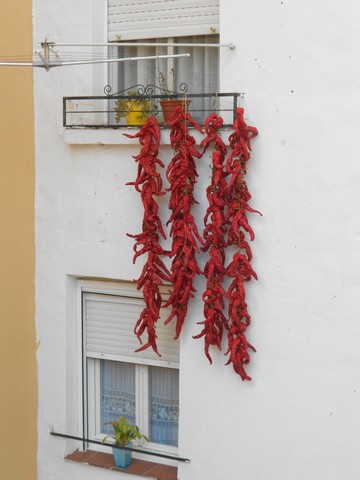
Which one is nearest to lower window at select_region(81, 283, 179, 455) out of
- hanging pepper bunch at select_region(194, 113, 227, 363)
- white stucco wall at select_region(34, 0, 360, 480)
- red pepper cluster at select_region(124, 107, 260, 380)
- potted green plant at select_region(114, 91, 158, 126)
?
white stucco wall at select_region(34, 0, 360, 480)

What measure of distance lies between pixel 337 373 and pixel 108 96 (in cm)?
221

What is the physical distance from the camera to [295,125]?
501 cm

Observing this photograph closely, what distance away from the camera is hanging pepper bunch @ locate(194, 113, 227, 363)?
5152mm

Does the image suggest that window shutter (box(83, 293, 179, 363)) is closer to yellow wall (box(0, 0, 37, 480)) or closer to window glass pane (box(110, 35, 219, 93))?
yellow wall (box(0, 0, 37, 480))

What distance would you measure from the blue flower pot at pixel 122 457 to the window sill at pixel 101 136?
77.2 inches

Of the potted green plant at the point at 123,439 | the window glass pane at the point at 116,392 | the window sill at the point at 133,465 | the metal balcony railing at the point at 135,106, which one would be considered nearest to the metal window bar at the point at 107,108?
the metal balcony railing at the point at 135,106

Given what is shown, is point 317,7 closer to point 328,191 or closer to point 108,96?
point 328,191

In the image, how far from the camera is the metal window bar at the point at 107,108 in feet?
17.3

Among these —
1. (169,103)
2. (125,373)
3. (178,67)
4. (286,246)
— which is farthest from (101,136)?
(125,373)

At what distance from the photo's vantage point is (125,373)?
604 centimetres

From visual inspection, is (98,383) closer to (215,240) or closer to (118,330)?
(118,330)

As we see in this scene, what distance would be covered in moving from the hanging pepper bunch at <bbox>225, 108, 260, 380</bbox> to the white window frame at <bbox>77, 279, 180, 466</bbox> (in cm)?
68

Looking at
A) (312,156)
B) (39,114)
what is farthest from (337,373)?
(39,114)

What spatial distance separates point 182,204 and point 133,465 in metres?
1.79
